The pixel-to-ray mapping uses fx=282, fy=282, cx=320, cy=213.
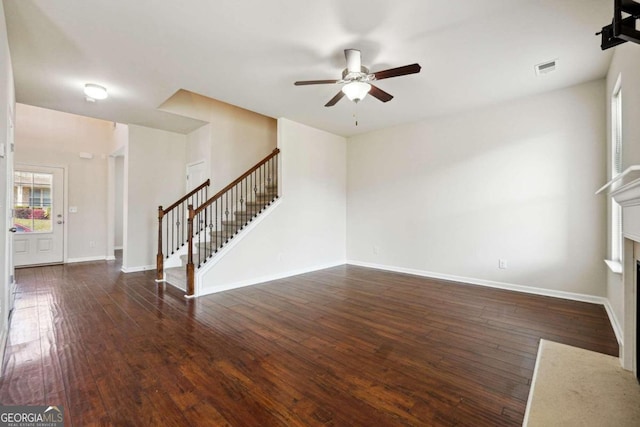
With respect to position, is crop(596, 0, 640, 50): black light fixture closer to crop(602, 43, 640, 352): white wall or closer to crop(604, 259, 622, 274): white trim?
crop(602, 43, 640, 352): white wall

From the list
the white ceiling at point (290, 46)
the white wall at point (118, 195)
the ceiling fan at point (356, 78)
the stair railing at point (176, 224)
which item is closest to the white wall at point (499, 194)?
the white ceiling at point (290, 46)

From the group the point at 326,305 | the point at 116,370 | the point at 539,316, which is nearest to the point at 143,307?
the point at 116,370

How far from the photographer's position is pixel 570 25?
248 centimetres

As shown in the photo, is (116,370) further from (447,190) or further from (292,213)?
(447,190)

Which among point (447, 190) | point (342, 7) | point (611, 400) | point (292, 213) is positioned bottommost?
point (611, 400)

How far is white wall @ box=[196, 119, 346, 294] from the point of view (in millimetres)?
4457

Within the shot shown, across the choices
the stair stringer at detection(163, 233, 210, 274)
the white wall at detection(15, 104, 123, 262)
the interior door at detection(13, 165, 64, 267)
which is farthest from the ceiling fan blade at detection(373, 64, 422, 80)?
the interior door at detection(13, 165, 64, 267)

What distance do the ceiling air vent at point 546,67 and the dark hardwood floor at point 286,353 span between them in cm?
279

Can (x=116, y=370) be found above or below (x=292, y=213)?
below

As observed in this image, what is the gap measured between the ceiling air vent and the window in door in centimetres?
897

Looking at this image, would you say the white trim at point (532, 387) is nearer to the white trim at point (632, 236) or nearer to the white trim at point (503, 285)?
the white trim at point (632, 236)

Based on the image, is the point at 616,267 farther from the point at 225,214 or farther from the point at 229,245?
the point at 225,214

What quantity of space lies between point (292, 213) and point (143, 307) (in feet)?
8.79

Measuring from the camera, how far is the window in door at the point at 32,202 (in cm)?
581
